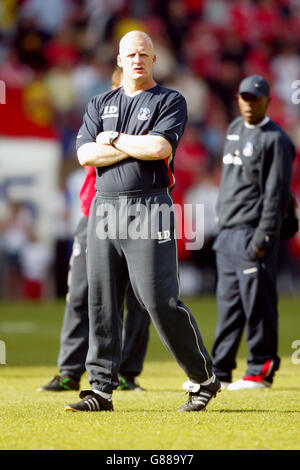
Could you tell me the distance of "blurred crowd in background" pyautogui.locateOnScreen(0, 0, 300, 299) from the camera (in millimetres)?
15766

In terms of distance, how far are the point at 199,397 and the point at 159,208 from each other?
45.7 inches

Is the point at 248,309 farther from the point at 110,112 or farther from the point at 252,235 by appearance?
the point at 110,112

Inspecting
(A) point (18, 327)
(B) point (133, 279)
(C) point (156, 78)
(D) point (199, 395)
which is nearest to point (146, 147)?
(B) point (133, 279)

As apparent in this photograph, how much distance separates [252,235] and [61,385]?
1844 mm

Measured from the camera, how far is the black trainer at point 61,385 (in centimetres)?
669

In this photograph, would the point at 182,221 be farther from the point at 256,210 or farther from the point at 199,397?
the point at 199,397

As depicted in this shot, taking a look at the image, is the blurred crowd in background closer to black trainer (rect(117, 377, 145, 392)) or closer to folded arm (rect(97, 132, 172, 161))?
black trainer (rect(117, 377, 145, 392))

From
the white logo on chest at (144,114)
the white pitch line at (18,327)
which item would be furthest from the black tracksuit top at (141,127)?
the white pitch line at (18,327)

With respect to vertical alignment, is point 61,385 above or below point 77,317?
below

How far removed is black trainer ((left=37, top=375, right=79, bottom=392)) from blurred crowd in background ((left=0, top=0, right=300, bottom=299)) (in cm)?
892

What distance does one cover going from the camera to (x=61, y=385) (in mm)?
6711

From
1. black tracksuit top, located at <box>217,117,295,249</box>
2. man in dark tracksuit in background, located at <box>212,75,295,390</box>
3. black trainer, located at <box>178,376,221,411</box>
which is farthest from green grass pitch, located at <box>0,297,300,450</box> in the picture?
black tracksuit top, located at <box>217,117,295,249</box>

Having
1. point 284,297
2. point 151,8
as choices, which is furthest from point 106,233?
point 151,8

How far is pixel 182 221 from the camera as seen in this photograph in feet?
51.4
